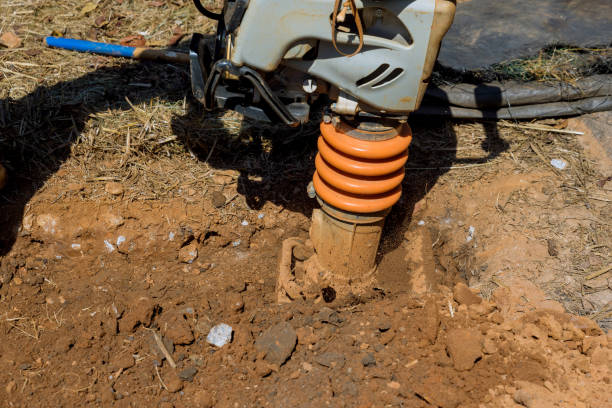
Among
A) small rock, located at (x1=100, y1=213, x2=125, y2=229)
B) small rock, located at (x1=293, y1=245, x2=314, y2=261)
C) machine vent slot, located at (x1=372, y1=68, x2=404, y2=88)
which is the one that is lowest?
small rock, located at (x1=293, y1=245, x2=314, y2=261)

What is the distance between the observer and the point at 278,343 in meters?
2.53

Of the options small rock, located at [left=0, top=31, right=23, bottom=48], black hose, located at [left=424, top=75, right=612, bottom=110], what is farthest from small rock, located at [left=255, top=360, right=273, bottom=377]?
small rock, located at [left=0, top=31, right=23, bottom=48]

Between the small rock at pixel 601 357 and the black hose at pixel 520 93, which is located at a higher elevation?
the black hose at pixel 520 93

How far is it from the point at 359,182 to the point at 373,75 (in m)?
0.51

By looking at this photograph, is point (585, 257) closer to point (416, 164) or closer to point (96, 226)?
point (416, 164)

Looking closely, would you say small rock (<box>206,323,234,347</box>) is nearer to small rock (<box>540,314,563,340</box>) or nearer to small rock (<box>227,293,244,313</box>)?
small rock (<box>227,293,244,313</box>)

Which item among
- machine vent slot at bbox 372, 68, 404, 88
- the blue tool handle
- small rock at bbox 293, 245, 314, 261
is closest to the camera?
machine vent slot at bbox 372, 68, 404, 88

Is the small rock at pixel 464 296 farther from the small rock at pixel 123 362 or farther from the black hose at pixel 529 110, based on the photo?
the small rock at pixel 123 362

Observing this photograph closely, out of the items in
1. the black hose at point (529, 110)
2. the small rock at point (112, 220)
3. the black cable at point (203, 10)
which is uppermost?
the black cable at point (203, 10)

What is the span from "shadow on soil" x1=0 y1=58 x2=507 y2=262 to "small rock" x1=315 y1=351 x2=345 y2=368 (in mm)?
872

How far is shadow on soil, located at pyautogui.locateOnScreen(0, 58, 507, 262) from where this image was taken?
10.4ft

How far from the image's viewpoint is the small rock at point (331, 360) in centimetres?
241

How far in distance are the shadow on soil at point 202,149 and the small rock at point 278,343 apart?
871 mm

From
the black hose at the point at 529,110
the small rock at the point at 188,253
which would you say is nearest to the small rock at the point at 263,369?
the small rock at the point at 188,253
